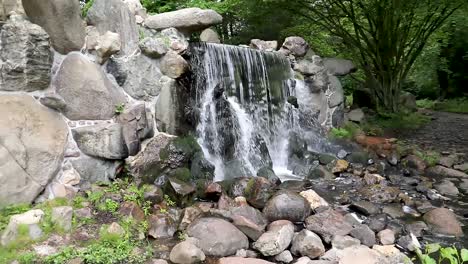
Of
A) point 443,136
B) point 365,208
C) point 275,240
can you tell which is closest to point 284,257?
point 275,240

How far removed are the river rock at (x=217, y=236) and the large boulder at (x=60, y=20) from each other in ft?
7.03

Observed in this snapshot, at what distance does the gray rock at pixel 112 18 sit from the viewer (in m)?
4.39

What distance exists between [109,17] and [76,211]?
7.00 ft

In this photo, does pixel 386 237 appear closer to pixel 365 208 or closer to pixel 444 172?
pixel 365 208

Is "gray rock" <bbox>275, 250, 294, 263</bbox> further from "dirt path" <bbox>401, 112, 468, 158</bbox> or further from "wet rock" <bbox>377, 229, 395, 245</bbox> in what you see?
"dirt path" <bbox>401, 112, 468, 158</bbox>

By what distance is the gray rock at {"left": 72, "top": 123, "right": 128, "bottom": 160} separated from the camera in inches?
155

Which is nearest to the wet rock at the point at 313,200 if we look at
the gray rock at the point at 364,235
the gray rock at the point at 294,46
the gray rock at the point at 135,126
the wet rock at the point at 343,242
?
the gray rock at the point at 364,235

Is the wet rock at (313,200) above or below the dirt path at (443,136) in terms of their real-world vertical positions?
above

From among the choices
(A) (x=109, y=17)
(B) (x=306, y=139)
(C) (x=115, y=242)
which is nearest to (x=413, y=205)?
(B) (x=306, y=139)

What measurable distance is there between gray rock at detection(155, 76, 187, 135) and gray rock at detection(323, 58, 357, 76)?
161 inches

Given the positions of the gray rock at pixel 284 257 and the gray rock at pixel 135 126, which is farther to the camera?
the gray rock at pixel 135 126

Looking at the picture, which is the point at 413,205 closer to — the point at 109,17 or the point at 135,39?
the point at 135,39

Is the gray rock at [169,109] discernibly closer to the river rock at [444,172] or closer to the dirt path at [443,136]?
the river rock at [444,172]

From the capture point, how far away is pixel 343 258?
339 cm
